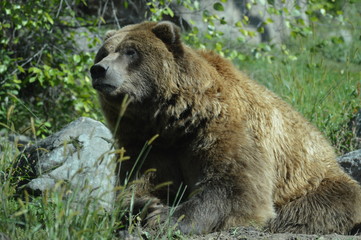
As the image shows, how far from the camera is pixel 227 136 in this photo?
17.6ft

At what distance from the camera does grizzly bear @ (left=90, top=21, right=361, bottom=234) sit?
5211 mm

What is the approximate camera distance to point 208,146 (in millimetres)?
5340

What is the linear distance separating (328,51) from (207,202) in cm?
1205

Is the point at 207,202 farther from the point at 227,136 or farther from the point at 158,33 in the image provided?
the point at 158,33

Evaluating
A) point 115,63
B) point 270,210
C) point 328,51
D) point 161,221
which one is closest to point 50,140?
point 115,63

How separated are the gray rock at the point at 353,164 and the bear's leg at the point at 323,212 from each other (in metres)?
1.14

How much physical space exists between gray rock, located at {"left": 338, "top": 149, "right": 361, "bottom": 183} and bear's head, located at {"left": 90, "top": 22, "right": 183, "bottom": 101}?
2509 millimetres

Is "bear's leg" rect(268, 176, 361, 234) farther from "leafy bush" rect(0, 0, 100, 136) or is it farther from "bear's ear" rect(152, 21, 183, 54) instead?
"leafy bush" rect(0, 0, 100, 136)

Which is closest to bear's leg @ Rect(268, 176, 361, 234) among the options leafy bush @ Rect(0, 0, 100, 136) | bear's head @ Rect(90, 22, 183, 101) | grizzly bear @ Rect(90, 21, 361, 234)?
grizzly bear @ Rect(90, 21, 361, 234)

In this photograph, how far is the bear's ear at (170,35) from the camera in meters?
5.67

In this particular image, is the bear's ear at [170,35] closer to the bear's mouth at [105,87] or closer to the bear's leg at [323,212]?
the bear's mouth at [105,87]

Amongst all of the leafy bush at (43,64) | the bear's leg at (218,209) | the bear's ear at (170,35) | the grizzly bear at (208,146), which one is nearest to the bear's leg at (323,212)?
the grizzly bear at (208,146)

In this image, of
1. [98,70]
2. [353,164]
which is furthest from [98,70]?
[353,164]

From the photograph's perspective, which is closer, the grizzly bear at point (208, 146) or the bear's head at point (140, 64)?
the grizzly bear at point (208, 146)
